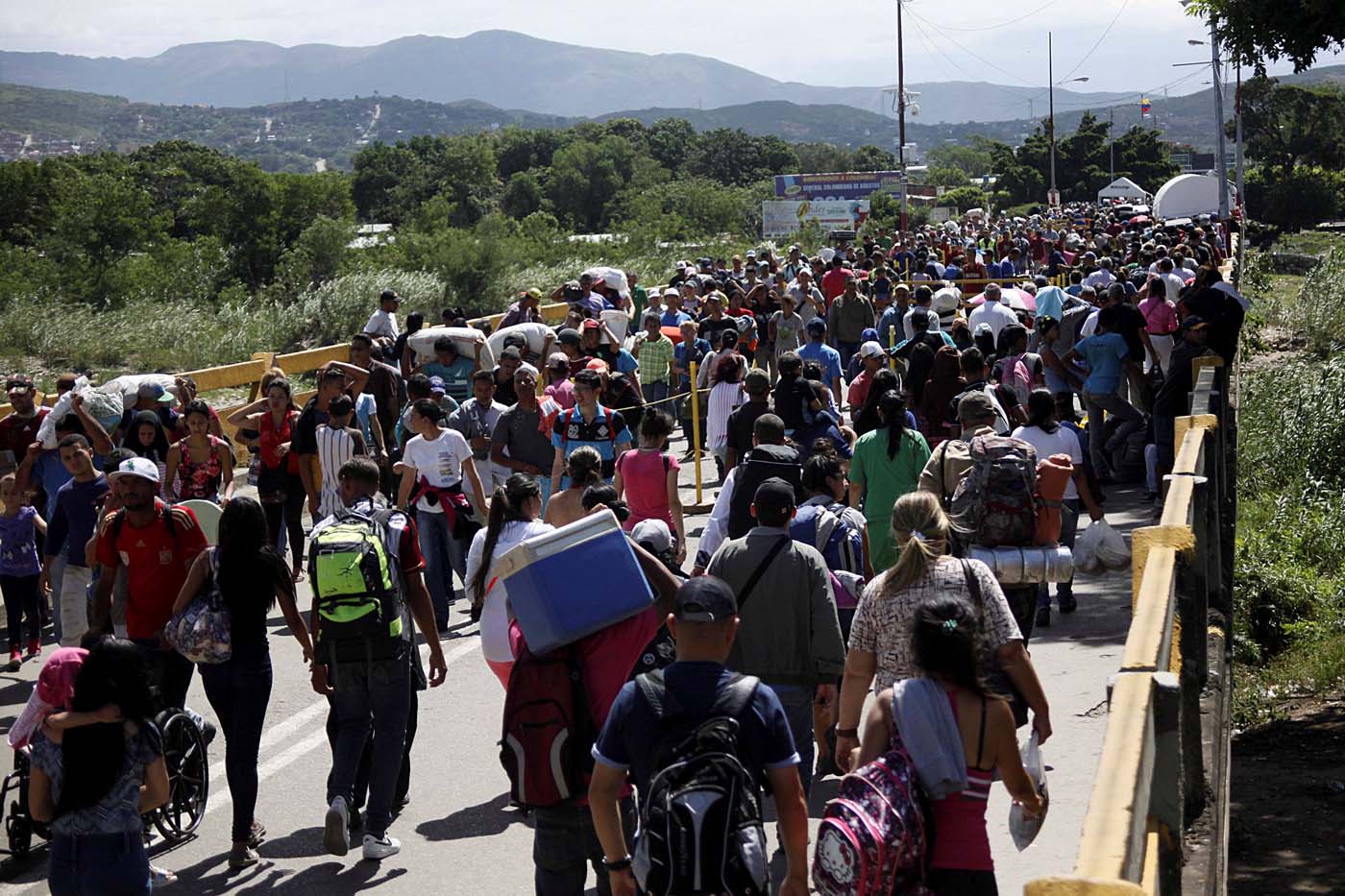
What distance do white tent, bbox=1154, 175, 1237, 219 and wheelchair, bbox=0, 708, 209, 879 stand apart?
160 feet

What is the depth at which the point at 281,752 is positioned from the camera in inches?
333

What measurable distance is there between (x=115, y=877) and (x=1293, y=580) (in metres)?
9.25

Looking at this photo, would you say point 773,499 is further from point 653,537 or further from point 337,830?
point 337,830

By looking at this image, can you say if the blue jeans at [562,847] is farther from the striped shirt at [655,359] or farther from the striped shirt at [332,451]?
the striped shirt at [655,359]

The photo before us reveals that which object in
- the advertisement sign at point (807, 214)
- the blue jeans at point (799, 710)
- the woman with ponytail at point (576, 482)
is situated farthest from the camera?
the advertisement sign at point (807, 214)

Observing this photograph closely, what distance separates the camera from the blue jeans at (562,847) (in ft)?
16.4

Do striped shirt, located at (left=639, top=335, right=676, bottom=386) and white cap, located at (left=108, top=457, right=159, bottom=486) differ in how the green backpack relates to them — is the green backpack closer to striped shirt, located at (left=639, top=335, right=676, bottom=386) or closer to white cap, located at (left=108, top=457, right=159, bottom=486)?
white cap, located at (left=108, top=457, right=159, bottom=486)

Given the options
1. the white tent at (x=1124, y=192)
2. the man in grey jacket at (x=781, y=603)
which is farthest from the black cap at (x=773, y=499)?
the white tent at (x=1124, y=192)

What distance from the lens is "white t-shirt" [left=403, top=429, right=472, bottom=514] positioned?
10.2 metres

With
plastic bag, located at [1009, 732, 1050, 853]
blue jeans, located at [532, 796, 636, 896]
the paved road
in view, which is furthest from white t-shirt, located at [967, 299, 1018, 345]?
blue jeans, located at [532, 796, 636, 896]

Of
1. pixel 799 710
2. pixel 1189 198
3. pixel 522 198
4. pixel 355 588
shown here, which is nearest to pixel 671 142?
pixel 522 198

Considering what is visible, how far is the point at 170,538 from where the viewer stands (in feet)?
23.6

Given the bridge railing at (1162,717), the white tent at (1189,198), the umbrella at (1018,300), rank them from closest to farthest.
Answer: the bridge railing at (1162,717) < the umbrella at (1018,300) < the white tent at (1189,198)

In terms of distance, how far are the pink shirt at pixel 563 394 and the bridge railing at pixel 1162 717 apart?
5.41m
